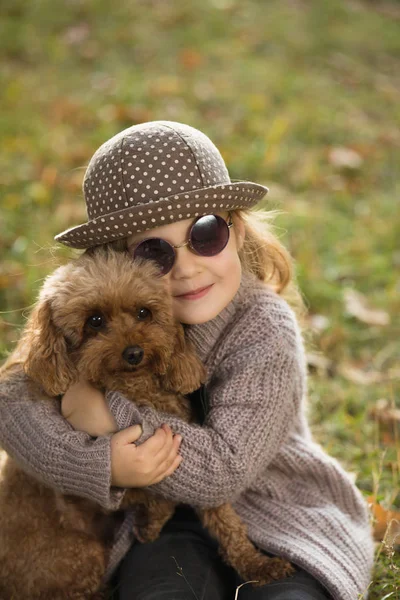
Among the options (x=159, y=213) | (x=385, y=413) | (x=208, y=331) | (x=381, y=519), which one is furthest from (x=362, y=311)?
(x=159, y=213)

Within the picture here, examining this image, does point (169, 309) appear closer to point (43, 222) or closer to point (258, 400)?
point (258, 400)

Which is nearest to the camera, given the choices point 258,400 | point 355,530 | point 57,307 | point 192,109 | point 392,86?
point 57,307

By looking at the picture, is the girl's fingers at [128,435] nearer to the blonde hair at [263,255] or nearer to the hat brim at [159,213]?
the hat brim at [159,213]

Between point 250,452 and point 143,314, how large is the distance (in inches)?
24.1

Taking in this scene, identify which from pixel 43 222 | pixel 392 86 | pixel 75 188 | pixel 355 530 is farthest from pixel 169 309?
pixel 392 86

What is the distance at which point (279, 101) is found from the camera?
755 centimetres

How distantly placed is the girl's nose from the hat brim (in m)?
0.14

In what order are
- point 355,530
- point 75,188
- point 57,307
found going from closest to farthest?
point 57,307 → point 355,530 → point 75,188

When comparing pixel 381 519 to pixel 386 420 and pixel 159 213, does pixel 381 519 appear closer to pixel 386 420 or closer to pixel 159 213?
pixel 386 420

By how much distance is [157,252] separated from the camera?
7.80 feet

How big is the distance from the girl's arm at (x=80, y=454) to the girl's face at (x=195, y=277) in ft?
1.49

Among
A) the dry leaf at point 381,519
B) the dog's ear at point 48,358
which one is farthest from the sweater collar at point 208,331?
the dry leaf at point 381,519

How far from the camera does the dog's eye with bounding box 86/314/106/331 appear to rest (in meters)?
2.25

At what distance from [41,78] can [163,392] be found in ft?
19.5
